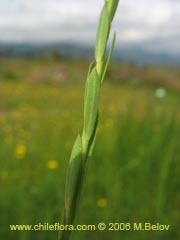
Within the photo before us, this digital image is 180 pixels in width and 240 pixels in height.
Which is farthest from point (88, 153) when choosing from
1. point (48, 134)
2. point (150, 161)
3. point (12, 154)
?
point (48, 134)

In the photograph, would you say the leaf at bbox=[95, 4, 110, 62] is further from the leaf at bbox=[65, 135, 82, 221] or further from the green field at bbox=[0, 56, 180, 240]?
the green field at bbox=[0, 56, 180, 240]

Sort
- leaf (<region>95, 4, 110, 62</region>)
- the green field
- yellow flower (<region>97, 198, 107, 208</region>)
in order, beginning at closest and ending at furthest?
leaf (<region>95, 4, 110, 62</region>) → the green field → yellow flower (<region>97, 198, 107, 208</region>)

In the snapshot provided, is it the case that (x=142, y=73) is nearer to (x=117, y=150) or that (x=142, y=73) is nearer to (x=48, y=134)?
(x=48, y=134)

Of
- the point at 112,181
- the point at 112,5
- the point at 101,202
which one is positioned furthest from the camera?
the point at 112,181

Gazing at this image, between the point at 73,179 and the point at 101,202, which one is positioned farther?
the point at 101,202

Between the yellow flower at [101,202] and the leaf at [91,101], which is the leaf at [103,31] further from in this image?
the yellow flower at [101,202]

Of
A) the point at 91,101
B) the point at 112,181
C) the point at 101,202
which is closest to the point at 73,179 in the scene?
the point at 91,101

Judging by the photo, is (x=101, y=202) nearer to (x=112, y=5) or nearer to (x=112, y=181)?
(x=112, y=181)

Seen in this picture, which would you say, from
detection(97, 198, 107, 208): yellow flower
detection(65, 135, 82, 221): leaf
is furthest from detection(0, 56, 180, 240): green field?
detection(65, 135, 82, 221): leaf
